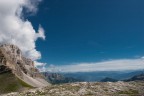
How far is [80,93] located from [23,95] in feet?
91.5

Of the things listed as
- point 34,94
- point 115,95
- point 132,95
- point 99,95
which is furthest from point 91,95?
point 34,94

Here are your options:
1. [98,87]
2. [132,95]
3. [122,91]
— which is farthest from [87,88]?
[132,95]

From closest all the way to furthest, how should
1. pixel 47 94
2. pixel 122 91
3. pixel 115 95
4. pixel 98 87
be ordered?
pixel 115 95 → pixel 47 94 → pixel 122 91 → pixel 98 87

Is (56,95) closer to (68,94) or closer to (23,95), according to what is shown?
(68,94)

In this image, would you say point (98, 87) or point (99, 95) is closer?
point (99, 95)

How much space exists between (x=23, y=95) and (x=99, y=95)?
36.8 m

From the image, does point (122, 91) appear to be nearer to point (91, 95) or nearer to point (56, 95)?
point (91, 95)

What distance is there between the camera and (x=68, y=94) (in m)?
113

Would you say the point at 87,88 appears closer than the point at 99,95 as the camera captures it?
No

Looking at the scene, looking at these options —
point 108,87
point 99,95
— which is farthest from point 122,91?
point 99,95

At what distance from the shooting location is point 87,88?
427ft

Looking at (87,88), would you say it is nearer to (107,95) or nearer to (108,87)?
(108,87)

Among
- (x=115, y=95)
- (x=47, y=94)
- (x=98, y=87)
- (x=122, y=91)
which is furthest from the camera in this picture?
(x=98, y=87)

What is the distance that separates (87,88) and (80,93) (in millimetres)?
14668
